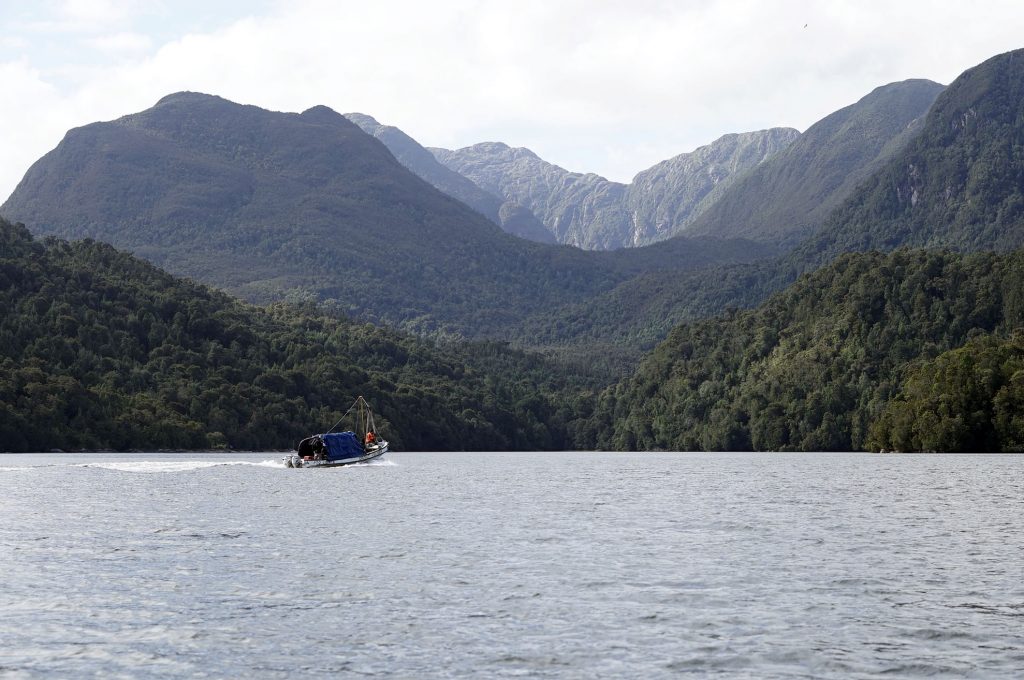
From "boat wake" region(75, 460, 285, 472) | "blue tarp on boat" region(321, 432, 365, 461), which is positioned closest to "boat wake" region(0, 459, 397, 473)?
"boat wake" region(75, 460, 285, 472)

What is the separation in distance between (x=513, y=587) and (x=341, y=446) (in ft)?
447

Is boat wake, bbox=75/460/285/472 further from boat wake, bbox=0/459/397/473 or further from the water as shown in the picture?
the water

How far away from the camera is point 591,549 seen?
2766 inches

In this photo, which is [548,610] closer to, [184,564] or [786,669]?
[786,669]

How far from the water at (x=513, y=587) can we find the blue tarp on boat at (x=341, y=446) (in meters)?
70.5

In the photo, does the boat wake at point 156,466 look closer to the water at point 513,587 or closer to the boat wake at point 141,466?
the boat wake at point 141,466

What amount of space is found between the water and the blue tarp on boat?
7054 cm

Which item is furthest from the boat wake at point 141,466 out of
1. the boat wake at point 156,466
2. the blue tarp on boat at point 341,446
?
the blue tarp on boat at point 341,446

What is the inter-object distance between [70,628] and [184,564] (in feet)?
57.6

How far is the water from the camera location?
39.8 metres

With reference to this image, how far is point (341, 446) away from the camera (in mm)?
188625

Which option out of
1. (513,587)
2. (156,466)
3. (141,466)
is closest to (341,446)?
(156,466)

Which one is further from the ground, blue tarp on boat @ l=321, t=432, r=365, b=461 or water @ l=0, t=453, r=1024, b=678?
blue tarp on boat @ l=321, t=432, r=365, b=461

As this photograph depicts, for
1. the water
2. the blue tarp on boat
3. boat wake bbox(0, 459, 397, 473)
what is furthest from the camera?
the blue tarp on boat
